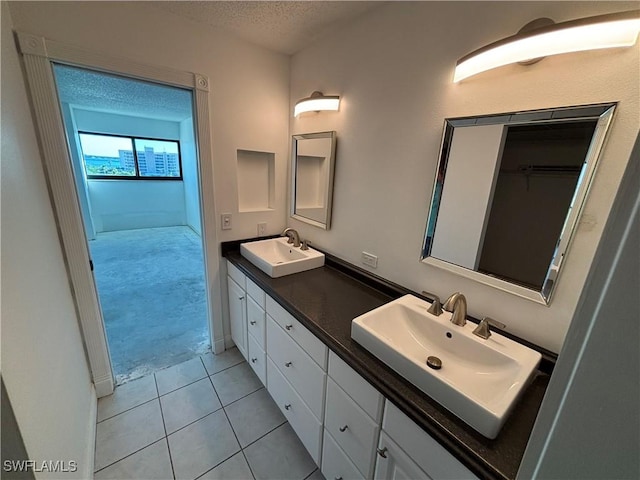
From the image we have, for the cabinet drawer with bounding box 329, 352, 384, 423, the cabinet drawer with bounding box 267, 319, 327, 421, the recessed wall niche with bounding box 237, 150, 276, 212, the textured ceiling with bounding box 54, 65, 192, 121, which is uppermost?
the textured ceiling with bounding box 54, 65, 192, 121

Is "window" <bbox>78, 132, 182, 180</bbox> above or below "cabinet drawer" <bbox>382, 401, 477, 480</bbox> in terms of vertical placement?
above

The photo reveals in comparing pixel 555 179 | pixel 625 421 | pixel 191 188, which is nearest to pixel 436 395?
pixel 625 421

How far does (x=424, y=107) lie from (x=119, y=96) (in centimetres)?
463

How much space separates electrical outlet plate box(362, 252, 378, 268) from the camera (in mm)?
1562

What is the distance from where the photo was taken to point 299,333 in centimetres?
128

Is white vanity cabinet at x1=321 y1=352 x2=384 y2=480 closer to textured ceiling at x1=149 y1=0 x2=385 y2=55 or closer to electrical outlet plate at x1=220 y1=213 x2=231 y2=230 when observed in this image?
electrical outlet plate at x1=220 y1=213 x2=231 y2=230

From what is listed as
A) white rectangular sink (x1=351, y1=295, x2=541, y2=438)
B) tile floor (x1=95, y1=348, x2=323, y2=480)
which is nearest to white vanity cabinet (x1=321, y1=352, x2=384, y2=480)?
white rectangular sink (x1=351, y1=295, x2=541, y2=438)

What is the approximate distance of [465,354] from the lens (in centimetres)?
100

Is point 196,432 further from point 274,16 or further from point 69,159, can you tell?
point 274,16

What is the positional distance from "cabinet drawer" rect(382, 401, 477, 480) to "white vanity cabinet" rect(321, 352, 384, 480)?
5 centimetres

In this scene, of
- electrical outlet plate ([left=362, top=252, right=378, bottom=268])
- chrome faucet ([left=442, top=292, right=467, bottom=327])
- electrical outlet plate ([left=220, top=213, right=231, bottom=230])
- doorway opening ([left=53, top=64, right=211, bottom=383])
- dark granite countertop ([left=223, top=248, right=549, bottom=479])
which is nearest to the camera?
dark granite countertop ([left=223, top=248, right=549, bottom=479])

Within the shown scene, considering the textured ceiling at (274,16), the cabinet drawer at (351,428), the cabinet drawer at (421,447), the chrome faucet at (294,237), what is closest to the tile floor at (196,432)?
the cabinet drawer at (351,428)

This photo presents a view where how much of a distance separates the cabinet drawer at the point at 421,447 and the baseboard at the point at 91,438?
1.49 m

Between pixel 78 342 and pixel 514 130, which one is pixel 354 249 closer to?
pixel 514 130
